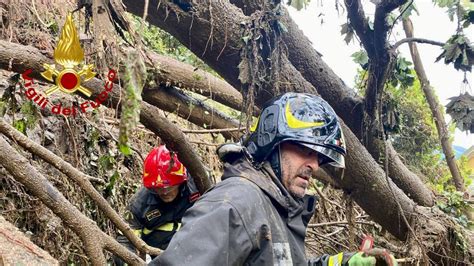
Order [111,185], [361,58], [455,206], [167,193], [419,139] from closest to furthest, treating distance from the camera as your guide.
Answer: [361,58] → [167,193] → [455,206] → [111,185] → [419,139]

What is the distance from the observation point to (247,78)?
369 cm

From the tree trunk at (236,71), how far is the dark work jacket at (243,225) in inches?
49.5

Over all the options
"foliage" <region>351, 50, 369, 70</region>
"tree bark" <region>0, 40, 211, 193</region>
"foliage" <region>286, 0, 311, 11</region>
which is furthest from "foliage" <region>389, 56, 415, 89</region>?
"tree bark" <region>0, 40, 211, 193</region>

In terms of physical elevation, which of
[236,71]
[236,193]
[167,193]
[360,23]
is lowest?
[167,193]

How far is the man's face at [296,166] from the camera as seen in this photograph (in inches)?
105

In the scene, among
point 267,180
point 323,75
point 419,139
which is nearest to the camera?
point 267,180

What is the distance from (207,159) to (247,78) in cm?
328

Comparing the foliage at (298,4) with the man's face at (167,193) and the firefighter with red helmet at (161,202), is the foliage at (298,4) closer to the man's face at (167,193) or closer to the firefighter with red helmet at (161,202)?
the firefighter with red helmet at (161,202)

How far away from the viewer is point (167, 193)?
16.2ft

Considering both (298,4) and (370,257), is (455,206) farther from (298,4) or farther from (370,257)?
(370,257)

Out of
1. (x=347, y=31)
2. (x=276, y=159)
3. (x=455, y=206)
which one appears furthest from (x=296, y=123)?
(x=455, y=206)

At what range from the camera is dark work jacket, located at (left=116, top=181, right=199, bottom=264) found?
4.99 meters

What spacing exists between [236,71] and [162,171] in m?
1.37

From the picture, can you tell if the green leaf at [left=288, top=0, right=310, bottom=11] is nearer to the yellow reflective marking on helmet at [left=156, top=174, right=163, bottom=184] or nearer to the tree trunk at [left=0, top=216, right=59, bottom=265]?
the yellow reflective marking on helmet at [left=156, top=174, right=163, bottom=184]
